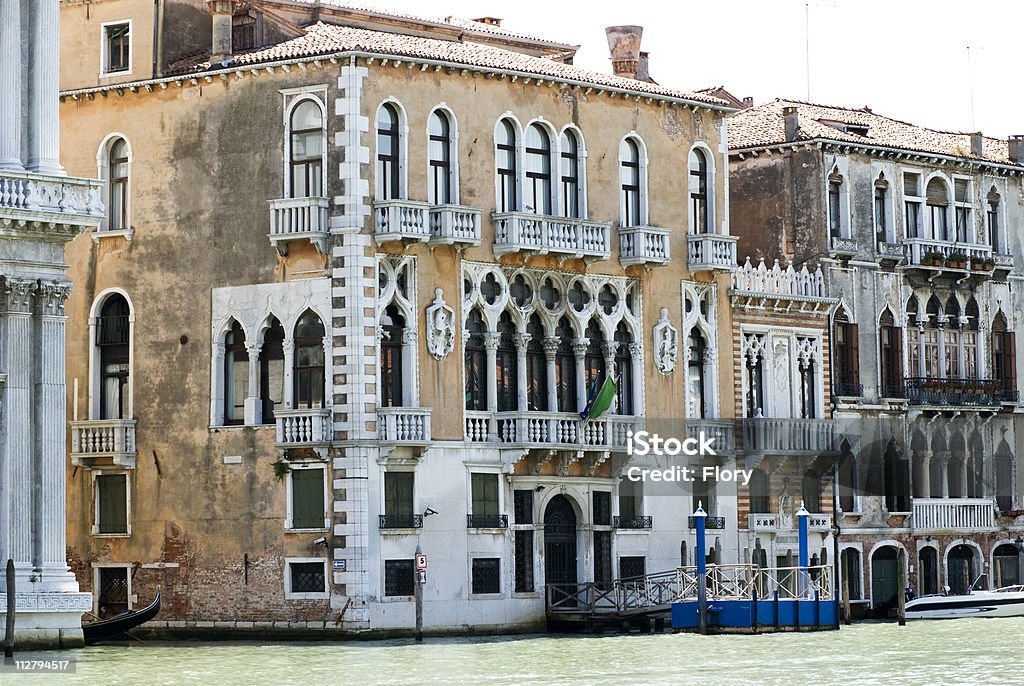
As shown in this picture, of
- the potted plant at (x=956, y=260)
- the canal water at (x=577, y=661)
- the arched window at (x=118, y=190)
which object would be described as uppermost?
the arched window at (x=118, y=190)

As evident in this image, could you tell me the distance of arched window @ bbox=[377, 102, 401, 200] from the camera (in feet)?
134

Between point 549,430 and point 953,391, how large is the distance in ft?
37.7

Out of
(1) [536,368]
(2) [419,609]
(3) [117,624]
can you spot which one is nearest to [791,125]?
(1) [536,368]

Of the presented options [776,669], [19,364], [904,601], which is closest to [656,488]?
[904,601]

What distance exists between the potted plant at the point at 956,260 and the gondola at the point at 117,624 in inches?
734

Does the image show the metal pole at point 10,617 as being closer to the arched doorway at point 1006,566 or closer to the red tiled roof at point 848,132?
the red tiled roof at point 848,132

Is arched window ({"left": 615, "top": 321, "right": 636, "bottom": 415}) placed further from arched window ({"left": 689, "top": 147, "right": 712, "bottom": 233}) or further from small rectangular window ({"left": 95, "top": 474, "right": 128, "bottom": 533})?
small rectangular window ({"left": 95, "top": 474, "right": 128, "bottom": 533})

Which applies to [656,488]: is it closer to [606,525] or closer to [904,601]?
[606,525]

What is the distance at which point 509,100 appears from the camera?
42.7 m

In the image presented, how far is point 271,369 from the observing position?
4097 centimetres

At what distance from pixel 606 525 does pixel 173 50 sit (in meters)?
10.8

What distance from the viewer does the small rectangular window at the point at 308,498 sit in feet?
132

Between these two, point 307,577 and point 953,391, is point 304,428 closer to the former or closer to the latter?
point 307,577

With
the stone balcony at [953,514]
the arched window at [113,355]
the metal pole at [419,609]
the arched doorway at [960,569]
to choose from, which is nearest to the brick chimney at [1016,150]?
the stone balcony at [953,514]
